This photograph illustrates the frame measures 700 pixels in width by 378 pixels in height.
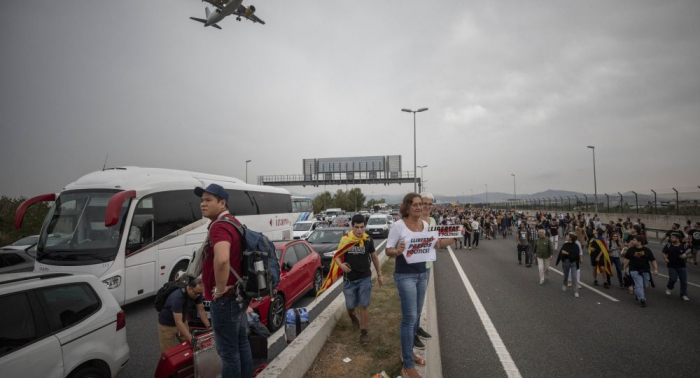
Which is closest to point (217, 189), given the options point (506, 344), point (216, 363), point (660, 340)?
point (216, 363)

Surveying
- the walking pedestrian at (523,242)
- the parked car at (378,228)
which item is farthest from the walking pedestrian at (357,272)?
the parked car at (378,228)

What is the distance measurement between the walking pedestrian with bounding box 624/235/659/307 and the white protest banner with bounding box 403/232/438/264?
22.1 ft

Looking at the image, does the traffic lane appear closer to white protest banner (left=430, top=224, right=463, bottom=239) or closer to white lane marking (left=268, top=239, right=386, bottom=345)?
white protest banner (left=430, top=224, right=463, bottom=239)

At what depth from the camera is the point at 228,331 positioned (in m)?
2.73

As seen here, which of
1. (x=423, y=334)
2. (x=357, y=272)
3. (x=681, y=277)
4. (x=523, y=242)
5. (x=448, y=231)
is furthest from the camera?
(x=523, y=242)

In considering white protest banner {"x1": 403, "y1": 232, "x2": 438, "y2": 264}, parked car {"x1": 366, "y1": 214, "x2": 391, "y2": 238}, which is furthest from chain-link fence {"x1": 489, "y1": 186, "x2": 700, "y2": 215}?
white protest banner {"x1": 403, "y1": 232, "x2": 438, "y2": 264}

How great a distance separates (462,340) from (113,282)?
7179mm

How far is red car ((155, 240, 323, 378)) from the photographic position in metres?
3.19

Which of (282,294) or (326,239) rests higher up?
(326,239)

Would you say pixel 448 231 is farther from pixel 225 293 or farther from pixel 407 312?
pixel 225 293

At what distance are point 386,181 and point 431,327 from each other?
180 ft

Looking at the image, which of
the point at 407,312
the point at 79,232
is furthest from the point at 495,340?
the point at 79,232

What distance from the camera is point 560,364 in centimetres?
421

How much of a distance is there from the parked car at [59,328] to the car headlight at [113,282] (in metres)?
3.48
